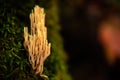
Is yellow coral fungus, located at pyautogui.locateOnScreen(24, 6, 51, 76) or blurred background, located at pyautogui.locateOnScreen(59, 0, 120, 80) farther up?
blurred background, located at pyautogui.locateOnScreen(59, 0, 120, 80)

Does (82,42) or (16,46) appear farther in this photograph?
(82,42)

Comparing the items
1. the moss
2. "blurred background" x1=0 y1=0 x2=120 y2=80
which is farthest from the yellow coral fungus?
"blurred background" x1=0 y1=0 x2=120 y2=80

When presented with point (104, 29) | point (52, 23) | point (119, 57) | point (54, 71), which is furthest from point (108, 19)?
point (54, 71)

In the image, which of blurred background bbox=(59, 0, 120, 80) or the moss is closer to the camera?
the moss

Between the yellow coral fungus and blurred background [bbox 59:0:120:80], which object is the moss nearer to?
the yellow coral fungus

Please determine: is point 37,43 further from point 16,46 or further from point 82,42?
point 82,42

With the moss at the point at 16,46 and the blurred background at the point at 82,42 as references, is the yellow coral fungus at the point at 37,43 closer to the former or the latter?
the moss at the point at 16,46

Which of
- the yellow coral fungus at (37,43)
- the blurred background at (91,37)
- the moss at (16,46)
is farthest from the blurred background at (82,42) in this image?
the yellow coral fungus at (37,43)

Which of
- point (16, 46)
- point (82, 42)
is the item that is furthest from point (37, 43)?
point (82, 42)

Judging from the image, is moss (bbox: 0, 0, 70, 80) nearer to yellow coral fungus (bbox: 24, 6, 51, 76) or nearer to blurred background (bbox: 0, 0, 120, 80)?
yellow coral fungus (bbox: 24, 6, 51, 76)

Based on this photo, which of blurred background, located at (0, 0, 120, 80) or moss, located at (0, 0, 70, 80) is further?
blurred background, located at (0, 0, 120, 80)
